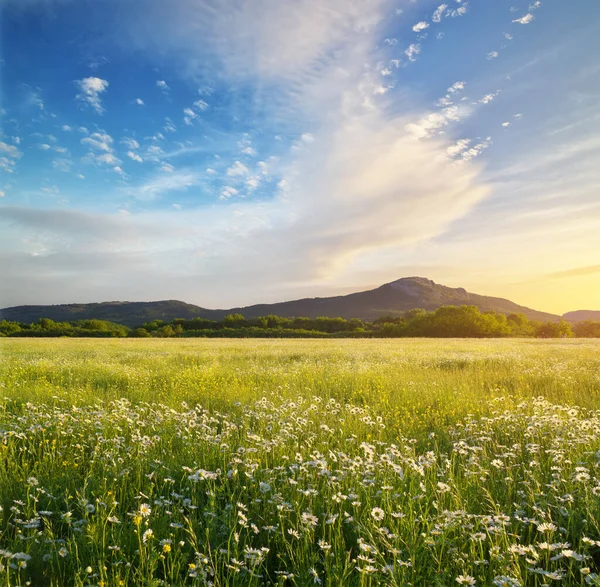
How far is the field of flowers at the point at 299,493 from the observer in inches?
121

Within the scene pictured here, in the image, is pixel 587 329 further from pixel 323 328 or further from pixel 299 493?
pixel 299 493

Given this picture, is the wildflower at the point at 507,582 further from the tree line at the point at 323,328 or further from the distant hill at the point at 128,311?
the distant hill at the point at 128,311

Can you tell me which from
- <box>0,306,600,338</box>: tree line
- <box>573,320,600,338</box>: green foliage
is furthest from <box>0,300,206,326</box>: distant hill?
<box>573,320,600,338</box>: green foliage

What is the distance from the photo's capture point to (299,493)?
4117mm

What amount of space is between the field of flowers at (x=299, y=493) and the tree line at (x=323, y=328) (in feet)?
229

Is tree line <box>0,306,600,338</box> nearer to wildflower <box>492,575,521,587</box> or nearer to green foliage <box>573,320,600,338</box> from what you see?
green foliage <box>573,320,600,338</box>

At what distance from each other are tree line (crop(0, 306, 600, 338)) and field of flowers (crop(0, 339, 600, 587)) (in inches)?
2749

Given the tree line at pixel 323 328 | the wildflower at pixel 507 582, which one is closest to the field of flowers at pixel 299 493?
the wildflower at pixel 507 582

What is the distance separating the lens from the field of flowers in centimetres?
309

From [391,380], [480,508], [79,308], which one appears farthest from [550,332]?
[79,308]

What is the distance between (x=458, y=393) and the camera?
33.7 ft

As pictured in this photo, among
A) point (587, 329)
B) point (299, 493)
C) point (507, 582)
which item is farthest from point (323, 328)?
point (507, 582)

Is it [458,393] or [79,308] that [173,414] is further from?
[79,308]

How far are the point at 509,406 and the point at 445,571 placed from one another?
6486mm
